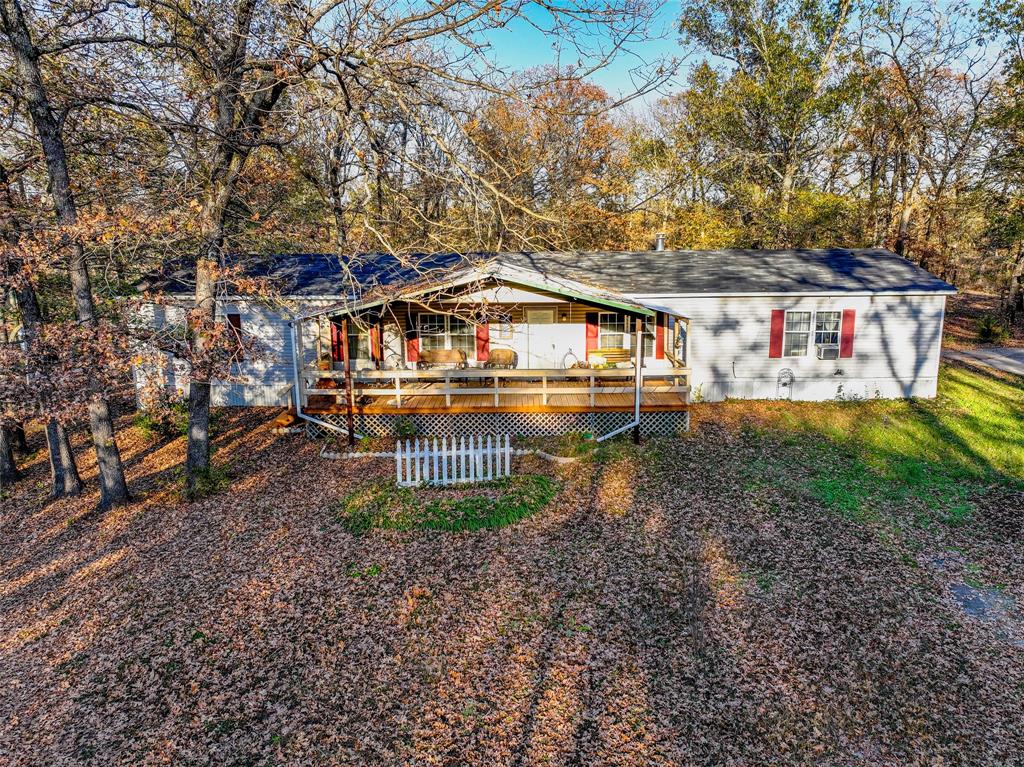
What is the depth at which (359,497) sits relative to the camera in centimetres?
898

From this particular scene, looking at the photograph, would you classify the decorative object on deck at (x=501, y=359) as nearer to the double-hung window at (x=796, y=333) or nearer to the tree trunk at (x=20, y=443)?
the double-hung window at (x=796, y=333)

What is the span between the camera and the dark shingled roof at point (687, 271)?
1465 centimetres

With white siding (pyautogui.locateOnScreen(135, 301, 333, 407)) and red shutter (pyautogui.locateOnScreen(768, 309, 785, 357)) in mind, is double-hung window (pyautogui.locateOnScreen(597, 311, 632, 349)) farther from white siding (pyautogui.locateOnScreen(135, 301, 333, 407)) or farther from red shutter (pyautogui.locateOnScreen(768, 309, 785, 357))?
white siding (pyautogui.locateOnScreen(135, 301, 333, 407))

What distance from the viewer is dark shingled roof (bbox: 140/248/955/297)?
14.6m

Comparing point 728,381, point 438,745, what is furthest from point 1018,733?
point 728,381

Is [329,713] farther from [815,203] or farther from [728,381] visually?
[815,203]

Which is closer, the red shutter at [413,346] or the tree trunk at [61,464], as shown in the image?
the tree trunk at [61,464]

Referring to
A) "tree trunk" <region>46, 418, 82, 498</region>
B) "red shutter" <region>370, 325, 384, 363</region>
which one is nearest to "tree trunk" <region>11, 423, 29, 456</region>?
"tree trunk" <region>46, 418, 82, 498</region>

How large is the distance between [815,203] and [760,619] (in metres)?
20.6

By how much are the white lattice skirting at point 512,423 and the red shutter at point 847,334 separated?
565 cm

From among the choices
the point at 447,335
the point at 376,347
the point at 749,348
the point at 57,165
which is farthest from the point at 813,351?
the point at 57,165

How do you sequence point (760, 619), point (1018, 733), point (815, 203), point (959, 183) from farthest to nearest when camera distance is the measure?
point (959, 183) < point (815, 203) < point (760, 619) < point (1018, 733)

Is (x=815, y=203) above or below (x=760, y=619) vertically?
above

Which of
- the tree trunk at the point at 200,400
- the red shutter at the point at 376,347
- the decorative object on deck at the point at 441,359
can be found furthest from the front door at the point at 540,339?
the tree trunk at the point at 200,400
